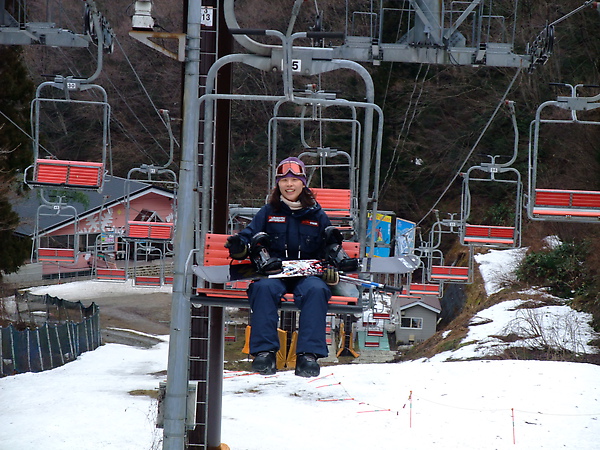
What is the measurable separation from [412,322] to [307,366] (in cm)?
Answer: 2278

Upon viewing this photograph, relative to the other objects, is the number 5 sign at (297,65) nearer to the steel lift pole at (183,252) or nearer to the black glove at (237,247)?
the steel lift pole at (183,252)

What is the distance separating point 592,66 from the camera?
71.7 feet

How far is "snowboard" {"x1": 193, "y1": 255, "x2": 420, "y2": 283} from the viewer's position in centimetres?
535

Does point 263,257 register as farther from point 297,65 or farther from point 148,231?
point 148,231

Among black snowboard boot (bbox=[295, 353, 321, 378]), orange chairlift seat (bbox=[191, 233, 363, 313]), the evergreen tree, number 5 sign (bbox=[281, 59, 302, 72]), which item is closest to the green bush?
the evergreen tree

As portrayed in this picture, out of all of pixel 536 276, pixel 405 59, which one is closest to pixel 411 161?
pixel 536 276

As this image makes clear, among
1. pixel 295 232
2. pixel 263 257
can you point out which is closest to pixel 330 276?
pixel 263 257

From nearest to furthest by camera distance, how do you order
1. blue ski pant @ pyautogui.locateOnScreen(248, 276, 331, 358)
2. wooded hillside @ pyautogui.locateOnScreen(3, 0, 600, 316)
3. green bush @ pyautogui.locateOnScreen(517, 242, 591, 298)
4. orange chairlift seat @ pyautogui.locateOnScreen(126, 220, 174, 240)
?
1. blue ski pant @ pyautogui.locateOnScreen(248, 276, 331, 358)
2. orange chairlift seat @ pyautogui.locateOnScreen(126, 220, 174, 240)
3. green bush @ pyautogui.locateOnScreen(517, 242, 591, 298)
4. wooded hillside @ pyautogui.locateOnScreen(3, 0, 600, 316)

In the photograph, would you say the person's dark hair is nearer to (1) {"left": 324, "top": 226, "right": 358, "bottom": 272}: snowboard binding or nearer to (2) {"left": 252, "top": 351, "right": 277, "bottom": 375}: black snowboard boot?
(1) {"left": 324, "top": 226, "right": 358, "bottom": 272}: snowboard binding

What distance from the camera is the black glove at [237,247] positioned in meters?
5.37

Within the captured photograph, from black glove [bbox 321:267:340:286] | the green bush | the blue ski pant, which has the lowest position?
the green bush

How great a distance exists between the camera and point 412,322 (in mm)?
27328

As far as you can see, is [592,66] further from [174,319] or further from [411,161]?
[174,319]

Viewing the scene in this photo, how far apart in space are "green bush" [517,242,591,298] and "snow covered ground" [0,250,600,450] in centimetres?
421
